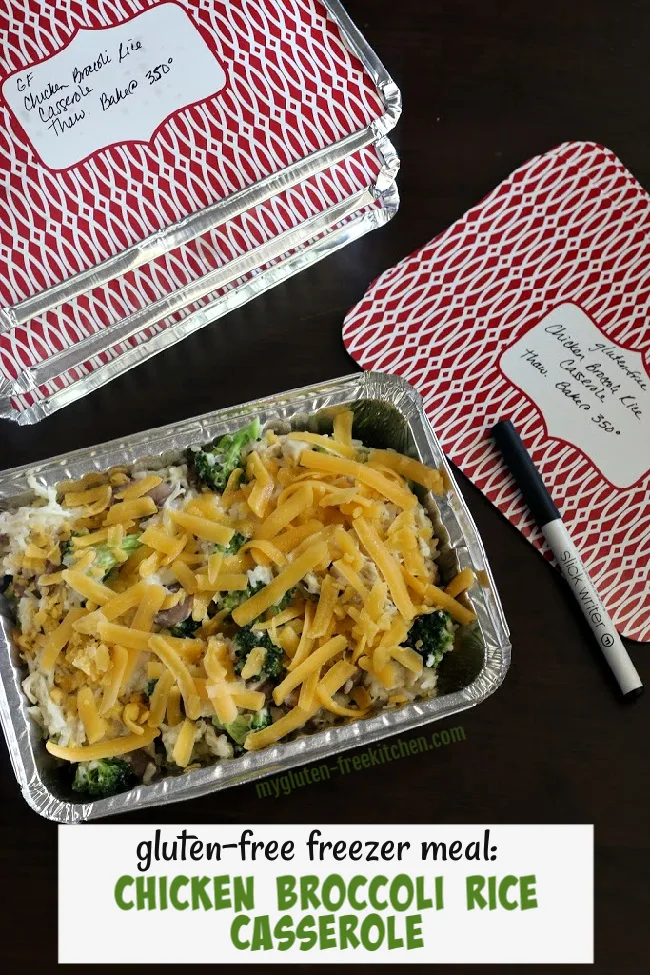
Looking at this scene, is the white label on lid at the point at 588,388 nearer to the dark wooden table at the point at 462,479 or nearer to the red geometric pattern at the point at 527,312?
the red geometric pattern at the point at 527,312

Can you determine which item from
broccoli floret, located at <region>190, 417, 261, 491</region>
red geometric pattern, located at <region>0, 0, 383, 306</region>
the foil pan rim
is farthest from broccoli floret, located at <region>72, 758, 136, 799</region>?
red geometric pattern, located at <region>0, 0, 383, 306</region>

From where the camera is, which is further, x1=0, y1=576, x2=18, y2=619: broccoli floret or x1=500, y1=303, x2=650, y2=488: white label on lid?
x1=500, y1=303, x2=650, y2=488: white label on lid

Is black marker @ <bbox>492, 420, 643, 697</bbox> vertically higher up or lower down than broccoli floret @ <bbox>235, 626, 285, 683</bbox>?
lower down

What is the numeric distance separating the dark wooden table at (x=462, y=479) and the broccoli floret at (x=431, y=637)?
16cm

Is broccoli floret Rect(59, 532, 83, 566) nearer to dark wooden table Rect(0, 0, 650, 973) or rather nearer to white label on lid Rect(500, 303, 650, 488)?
dark wooden table Rect(0, 0, 650, 973)

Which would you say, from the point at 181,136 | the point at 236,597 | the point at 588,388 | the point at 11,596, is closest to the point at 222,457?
the point at 236,597

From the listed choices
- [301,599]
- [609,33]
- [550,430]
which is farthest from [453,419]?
[609,33]

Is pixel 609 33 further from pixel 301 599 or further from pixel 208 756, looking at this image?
pixel 208 756

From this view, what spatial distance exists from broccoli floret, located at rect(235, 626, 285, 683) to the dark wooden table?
20cm

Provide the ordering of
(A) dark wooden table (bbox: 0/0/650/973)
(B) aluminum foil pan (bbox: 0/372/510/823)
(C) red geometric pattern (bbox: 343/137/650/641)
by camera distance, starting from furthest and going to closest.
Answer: (C) red geometric pattern (bbox: 343/137/650/641), (A) dark wooden table (bbox: 0/0/650/973), (B) aluminum foil pan (bbox: 0/372/510/823)

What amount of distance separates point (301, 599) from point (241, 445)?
21cm

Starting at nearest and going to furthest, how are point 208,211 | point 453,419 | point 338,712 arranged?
point 338,712 < point 208,211 < point 453,419

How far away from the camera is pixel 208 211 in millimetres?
1108

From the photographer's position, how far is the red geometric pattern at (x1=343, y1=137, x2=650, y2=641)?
3.98 feet
